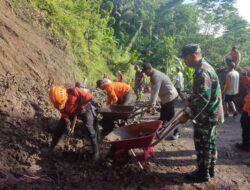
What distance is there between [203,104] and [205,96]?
0.41 ft

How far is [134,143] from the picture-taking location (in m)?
4.71

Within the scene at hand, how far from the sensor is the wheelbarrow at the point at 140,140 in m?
4.62

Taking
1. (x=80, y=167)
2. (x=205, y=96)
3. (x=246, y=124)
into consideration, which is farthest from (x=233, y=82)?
(x=80, y=167)

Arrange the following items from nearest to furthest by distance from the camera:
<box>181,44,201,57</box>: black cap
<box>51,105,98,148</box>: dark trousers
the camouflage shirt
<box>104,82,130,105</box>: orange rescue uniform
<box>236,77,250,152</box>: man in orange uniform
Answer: the camouflage shirt → <box>181,44,201,57</box>: black cap → <box>51,105,98,148</box>: dark trousers → <box>236,77,250,152</box>: man in orange uniform → <box>104,82,130,105</box>: orange rescue uniform

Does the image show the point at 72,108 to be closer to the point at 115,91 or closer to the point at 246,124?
the point at 115,91

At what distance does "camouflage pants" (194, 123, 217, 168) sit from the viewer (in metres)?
4.46

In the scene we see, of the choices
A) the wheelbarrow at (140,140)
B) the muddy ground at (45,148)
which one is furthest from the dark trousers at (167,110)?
the wheelbarrow at (140,140)

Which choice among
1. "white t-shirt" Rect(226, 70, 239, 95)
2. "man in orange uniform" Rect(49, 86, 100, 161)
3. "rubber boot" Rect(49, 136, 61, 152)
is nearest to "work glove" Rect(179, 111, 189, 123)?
"man in orange uniform" Rect(49, 86, 100, 161)

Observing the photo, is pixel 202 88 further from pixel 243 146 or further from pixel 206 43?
pixel 206 43

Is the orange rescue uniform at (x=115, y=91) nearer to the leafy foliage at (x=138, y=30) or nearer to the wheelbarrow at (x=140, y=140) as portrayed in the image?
the wheelbarrow at (x=140, y=140)

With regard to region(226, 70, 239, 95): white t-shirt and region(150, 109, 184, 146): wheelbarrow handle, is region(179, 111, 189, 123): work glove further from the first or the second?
region(226, 70, 239, 95): white t-shirt

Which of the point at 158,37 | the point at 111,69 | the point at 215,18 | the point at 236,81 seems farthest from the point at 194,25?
the point at 236,81

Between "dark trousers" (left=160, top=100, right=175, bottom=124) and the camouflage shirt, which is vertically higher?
the camouflage shirt

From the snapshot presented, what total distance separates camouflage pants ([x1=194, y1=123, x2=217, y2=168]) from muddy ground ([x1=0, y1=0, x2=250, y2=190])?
18.5 inches
